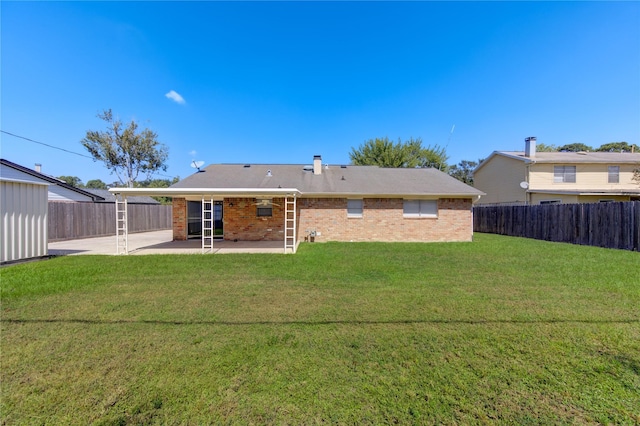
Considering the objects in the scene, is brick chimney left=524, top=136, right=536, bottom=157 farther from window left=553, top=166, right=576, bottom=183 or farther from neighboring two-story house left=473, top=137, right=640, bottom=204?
window left=553, top=166, right=576, bottom=183

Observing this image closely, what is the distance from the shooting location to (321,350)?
119 inches

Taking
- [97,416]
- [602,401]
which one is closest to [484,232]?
[602,401]

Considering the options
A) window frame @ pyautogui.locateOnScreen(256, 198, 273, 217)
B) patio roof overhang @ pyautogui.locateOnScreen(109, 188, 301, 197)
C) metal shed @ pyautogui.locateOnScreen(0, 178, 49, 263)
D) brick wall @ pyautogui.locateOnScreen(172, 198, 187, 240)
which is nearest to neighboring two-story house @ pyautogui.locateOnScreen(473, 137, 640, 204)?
window frame @ pyautogui.locateOnScreen(256, 198, 273, 217)

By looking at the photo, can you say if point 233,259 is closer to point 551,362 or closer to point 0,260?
point 0,260

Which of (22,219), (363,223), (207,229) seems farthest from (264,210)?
(22,219)

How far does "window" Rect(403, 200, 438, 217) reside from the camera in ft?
41.9

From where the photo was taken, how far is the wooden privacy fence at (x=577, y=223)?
9836 mm

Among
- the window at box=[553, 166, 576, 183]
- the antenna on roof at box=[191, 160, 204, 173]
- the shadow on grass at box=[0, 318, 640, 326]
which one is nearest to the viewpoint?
the shadow on grass at box=[0, 318, 640, 326]

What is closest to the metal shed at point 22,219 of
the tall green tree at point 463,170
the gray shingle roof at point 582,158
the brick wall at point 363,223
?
the brick wall at point 363,223

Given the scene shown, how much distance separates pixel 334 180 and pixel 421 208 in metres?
4.36

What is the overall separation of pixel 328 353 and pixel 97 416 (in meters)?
1.99

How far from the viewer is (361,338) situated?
10.8 ft

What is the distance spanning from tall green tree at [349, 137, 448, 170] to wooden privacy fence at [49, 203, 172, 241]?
2166 cm

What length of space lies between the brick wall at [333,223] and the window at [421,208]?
0.28 meters
